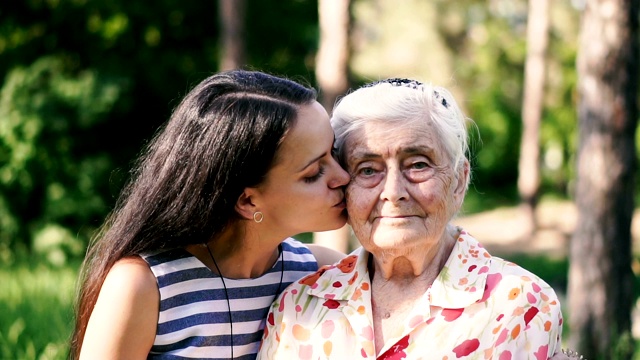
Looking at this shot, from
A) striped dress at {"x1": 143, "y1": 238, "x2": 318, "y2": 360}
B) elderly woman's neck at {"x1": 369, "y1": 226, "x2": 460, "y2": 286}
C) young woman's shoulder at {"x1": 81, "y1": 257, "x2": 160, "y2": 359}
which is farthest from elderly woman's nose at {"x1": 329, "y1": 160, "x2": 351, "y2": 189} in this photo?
young woman's shoulder at {"x1": 81, "y1": 257, "x2": 160, "y2": 359}

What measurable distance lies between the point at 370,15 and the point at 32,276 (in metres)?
19.0

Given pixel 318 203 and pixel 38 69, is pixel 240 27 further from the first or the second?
pixel 318 203

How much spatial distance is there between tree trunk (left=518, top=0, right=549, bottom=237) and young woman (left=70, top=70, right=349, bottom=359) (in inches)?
680

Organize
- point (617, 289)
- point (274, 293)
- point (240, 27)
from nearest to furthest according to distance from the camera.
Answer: point (274, 293), point (617, 289), point (240, 27)

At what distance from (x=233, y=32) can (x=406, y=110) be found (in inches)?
335

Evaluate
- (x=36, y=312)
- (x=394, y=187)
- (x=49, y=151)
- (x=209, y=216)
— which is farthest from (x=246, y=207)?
(x=49, y=151)

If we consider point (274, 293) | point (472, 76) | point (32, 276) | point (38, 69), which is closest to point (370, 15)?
point (472, 76)

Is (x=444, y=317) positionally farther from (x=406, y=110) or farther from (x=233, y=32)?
(x=233, y=32)

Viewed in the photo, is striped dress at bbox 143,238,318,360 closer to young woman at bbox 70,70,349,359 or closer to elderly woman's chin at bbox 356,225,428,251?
young woman at bbox 70,70,349,359

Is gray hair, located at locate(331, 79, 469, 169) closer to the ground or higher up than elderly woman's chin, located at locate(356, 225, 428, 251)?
higher up

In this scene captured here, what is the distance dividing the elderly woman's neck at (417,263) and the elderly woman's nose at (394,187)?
196 mm

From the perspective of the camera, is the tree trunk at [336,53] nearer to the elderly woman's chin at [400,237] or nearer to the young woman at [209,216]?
the young woman at [209,216]

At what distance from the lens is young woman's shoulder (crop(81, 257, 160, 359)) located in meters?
2.27

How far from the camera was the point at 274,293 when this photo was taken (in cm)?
274
